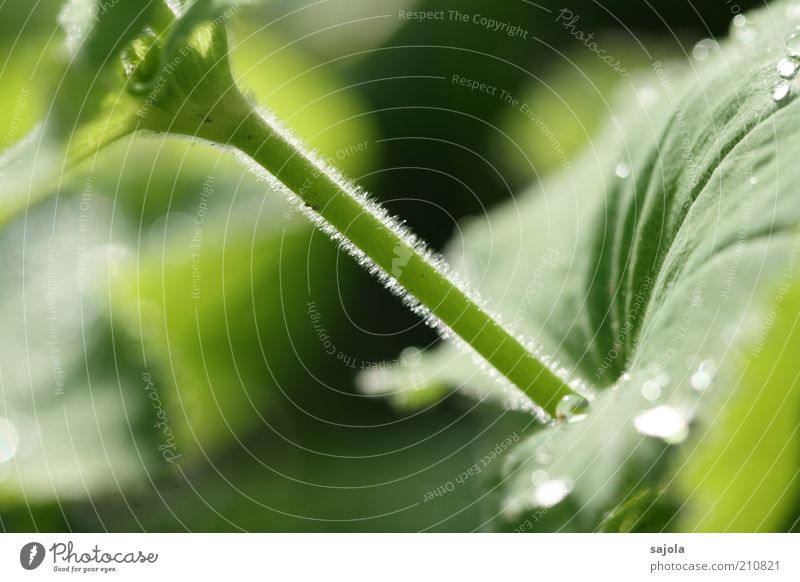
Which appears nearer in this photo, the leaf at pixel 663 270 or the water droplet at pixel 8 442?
the leaf at pixel 663 270

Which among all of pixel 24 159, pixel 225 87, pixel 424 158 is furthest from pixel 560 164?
pixel 24 159

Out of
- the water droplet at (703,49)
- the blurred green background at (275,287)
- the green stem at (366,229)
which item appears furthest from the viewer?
the blurred green background at (275,287)

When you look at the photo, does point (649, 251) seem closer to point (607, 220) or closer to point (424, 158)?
point (607, 220)

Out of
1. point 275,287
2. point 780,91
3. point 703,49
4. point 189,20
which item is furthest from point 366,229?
point 275,287

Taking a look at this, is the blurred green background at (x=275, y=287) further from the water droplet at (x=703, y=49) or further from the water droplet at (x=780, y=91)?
the water droplet at (x=780, y=91)

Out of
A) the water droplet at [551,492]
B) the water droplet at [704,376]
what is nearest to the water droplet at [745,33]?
the water droplet at [704,376]
